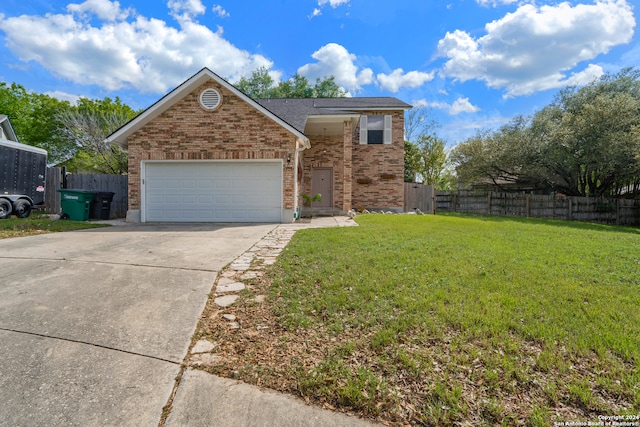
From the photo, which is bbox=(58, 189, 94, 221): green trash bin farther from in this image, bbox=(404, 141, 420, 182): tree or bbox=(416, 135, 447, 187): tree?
bbox=(416, 135, 447, 187): tree

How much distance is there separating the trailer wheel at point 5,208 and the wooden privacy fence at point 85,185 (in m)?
1.95

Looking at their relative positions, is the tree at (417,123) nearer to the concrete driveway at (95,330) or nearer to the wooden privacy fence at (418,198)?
the wooden privacy fence at (418,198)

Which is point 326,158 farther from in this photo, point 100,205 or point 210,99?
point 100,205

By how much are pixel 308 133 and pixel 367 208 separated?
4.79m

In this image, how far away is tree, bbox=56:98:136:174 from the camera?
2028cm

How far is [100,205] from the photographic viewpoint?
11.5 m

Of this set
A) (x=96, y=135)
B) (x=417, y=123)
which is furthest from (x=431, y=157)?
(x=96, y=135)

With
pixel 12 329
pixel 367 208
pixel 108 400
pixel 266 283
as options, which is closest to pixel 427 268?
pixel 266 283

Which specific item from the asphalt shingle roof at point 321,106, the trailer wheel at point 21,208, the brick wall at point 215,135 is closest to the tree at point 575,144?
the asphalt shingle roof at point 321,106

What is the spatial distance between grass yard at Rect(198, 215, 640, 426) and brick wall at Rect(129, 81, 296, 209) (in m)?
6.71

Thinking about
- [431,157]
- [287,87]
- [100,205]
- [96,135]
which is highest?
[287,87]

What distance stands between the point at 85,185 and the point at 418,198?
52.0ft

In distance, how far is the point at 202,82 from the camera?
1025 centimetres

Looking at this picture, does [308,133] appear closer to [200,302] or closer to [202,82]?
[202,82]
